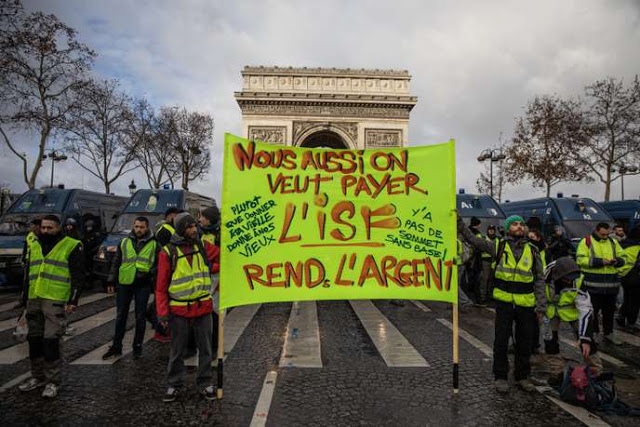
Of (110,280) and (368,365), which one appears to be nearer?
(368,365)

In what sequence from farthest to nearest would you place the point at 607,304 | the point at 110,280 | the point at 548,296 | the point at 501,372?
the point at 607,304 → the point at 110,280 → the point at 548,296 → the point at 501,372

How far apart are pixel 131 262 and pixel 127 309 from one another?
1.96 ft

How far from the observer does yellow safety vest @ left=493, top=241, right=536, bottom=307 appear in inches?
162

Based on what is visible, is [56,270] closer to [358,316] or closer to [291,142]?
[358,316]

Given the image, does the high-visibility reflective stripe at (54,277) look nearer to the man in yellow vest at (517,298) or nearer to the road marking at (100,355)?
the road marking at (100,355)

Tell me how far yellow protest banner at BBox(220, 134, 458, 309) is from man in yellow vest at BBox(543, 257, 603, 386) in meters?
1.34

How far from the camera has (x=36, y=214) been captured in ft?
37.4

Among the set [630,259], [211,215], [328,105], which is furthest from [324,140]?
[211,215]

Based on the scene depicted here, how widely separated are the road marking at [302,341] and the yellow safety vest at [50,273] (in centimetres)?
248

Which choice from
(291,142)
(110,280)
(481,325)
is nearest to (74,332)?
(110,280)

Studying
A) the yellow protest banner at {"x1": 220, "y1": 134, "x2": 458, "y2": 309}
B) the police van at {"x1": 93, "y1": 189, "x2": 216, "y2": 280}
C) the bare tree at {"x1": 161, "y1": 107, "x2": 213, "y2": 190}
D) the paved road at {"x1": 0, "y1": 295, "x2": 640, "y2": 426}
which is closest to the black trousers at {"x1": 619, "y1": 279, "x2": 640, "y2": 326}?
the paved road at {"x1": 0, "y1": 295, "x2": 640, "y2": 426}

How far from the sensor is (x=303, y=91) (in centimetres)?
3769

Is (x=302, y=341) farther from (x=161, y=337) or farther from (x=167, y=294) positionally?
(x=167, y=294)

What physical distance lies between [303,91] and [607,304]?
34.5 metres
